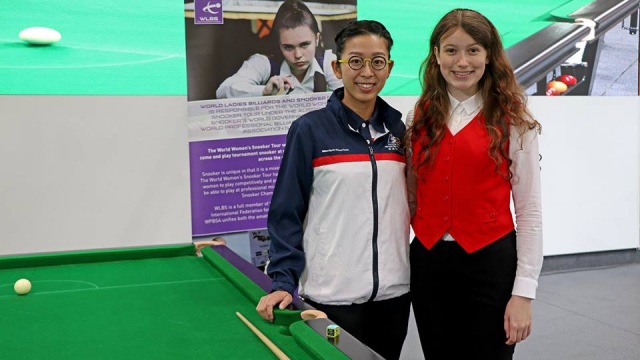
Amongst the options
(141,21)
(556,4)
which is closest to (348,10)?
(141,21)

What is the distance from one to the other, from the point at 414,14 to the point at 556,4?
1.28m

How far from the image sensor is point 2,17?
362 centimetres

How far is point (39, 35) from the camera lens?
12.0ft

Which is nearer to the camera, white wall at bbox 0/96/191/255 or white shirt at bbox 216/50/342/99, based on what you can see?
white wall at bbox 0/96/191/255

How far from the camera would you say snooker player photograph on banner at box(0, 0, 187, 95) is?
3658mm

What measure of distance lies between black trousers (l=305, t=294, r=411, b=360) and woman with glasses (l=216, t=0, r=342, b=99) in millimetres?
2528

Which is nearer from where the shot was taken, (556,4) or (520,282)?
(520,282)

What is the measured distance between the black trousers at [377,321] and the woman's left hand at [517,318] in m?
0.30

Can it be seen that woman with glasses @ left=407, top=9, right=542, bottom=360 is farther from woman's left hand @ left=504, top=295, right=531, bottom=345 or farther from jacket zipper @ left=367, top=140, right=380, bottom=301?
jacket zipper @ left=367, top=140, right=380, bottom=301

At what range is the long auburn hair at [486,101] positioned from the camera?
1.69 metres

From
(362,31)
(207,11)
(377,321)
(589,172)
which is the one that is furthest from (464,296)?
(589,172)

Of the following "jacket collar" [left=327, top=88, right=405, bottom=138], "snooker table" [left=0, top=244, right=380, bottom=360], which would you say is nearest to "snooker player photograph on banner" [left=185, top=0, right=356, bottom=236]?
"snooker table" [left=0, top=244, right=380, bottom=360]

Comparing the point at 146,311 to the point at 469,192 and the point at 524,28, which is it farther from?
the point at 524,28

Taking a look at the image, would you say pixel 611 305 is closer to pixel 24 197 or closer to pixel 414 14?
pixel 414 14
